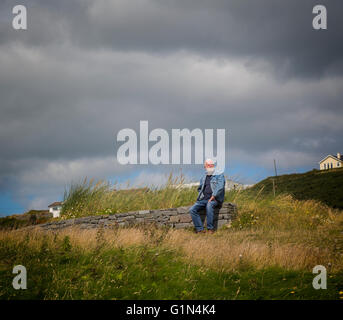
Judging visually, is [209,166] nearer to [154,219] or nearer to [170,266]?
[154,219]

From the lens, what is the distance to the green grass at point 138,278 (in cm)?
491

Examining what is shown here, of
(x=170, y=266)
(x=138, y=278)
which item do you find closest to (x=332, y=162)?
(x=170, y=266)

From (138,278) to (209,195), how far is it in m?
5.26

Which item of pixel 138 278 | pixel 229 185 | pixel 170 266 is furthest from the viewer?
pixel 229 185

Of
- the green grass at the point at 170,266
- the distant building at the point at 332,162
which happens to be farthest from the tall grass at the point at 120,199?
the distant building at the point at 332,162

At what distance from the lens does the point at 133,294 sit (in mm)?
4941

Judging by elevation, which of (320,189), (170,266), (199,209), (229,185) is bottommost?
(170,266)

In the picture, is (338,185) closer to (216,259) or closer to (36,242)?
(216,259)

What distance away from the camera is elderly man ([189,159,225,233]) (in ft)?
33.3

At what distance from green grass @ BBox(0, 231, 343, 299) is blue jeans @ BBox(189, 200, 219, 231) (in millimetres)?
3460

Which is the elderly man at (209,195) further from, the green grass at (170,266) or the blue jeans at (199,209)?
the green grass at (170,266)

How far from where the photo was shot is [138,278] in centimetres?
553

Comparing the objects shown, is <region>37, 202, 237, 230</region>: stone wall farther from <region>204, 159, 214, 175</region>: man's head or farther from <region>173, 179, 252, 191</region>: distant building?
<region>173, 179, 252, 191</region>: distant building
